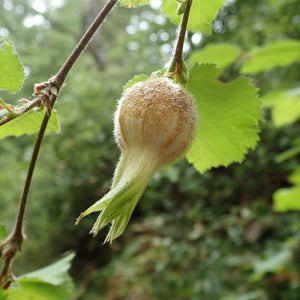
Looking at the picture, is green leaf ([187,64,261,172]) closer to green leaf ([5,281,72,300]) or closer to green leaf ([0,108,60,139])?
green leaf ([0,108,60,139])

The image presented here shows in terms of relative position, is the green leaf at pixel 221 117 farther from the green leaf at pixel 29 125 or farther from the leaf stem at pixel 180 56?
the green leaf at pixel 29 125

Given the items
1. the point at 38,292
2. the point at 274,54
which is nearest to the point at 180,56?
the point at 38,292

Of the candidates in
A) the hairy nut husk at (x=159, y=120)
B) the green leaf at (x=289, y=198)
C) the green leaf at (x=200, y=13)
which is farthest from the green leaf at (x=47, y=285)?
the green leaf at (x=289, y=198)

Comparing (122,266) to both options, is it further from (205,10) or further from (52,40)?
(52,40)

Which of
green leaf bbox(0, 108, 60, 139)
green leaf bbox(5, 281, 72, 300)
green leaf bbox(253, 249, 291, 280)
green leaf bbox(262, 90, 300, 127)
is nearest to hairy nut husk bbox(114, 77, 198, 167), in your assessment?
green leaf bbox(0, 108, 60, 139)

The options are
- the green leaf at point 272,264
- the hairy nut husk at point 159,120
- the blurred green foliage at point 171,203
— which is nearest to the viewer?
the hairy nut husk at point 159,120

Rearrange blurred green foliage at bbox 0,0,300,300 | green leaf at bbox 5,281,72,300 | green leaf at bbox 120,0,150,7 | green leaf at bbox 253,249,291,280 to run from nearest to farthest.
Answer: green leaf at bbox 120,0,150,7 → green leaf at bbox 5,281,72,300 → green leaf at bbox 253,249,291,280 → blurred green foliage at bbox 0,0,300,300

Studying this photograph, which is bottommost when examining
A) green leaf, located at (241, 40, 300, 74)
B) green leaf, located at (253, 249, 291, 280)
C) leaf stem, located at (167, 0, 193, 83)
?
leaf stem, located at (167, 0, 193, 83)
